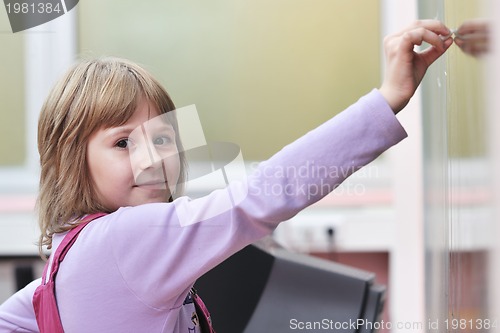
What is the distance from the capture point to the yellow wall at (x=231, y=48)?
78cm

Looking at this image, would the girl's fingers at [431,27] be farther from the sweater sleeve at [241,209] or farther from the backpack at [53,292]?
the backpack at [53,292]

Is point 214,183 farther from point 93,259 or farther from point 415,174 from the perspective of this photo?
point 415,174

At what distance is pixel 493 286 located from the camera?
0.35 meters

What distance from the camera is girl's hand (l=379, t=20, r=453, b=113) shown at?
1.86 ft

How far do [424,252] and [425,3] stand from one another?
0.44m

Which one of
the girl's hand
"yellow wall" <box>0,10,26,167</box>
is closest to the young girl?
the girl's hand

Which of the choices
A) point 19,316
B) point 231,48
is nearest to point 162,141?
point 231,48

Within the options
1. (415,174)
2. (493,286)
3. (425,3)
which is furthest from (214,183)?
(415,174)

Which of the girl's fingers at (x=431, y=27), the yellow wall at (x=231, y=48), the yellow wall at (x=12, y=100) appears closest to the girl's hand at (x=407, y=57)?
the girl's fingers at (x=431, y=27)

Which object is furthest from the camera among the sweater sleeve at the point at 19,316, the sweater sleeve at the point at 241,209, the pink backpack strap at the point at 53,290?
the sweater sleeve at the point at 19,316

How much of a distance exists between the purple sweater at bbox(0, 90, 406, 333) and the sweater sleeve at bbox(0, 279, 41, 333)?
13cm

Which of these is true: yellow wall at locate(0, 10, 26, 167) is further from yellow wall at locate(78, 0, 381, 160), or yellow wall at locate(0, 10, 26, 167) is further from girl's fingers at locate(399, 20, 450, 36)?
girl's fingers at locate(399, 20, 450, 36)

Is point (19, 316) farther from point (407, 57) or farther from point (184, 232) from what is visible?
point (407, 57)

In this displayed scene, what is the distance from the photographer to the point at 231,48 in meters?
0.82
